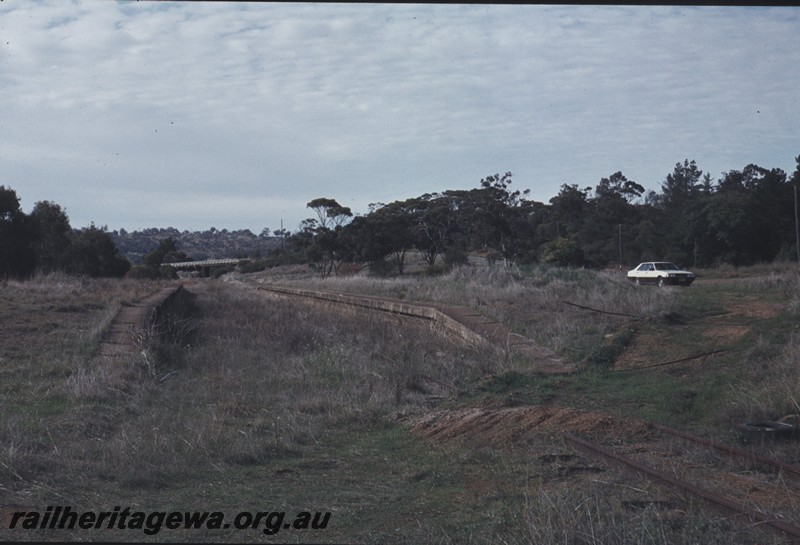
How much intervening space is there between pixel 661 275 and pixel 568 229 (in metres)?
29.9

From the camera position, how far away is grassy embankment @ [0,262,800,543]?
5523 mm

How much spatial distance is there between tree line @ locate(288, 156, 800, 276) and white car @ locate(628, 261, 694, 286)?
9.24 metres

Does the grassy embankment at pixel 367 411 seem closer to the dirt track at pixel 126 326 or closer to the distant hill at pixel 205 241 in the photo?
the dirt track at pixel 126 326

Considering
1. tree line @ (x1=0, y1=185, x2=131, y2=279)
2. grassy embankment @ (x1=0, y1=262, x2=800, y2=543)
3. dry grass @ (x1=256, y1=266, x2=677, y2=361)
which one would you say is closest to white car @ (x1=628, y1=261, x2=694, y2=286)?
dry grass @ (x1=256, y1=266, x2=677, y2=361)

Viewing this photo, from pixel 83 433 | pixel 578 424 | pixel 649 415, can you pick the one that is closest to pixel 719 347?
pixel 649 415

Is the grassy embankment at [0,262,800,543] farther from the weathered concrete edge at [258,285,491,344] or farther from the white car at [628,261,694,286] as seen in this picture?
the white car at [628,261,694,286]

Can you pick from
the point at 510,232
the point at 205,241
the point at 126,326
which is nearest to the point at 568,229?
the point at 510,232

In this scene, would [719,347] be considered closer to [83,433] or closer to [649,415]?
[649,415]

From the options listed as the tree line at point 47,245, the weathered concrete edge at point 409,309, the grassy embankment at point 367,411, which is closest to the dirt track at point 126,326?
the grassy embankment at point 367,411

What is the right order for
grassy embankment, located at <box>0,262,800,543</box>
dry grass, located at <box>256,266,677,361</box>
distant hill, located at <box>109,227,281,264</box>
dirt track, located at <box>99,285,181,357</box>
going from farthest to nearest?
distant hill, located at <box>109,227,281,264</box> < dry grass, located at <box>256,266,677,361</box> < dirt track, located at <box>99,285,181,357</box> < grassy embankment, located at <box>0,262,800,543</box>

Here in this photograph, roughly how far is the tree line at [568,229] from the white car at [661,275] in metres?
9.24

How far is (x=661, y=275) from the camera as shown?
32781mm

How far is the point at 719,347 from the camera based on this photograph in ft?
44.2

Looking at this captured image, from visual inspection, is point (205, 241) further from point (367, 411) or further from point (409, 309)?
point (367, 411)
